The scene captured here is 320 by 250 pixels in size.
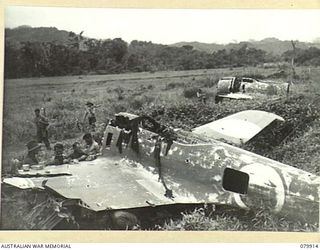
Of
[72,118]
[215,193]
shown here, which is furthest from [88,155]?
[215,193]

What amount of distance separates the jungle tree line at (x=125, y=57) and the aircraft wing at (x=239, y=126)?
0.50ft

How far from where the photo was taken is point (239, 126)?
1722 millimetres

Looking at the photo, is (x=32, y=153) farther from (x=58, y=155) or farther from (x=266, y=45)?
(x=266, y=45)

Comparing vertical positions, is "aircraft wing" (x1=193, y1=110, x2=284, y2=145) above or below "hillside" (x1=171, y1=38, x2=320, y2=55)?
below

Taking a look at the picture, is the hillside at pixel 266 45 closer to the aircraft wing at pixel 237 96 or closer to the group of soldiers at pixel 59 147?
the aircraft wing at pixel 237 96

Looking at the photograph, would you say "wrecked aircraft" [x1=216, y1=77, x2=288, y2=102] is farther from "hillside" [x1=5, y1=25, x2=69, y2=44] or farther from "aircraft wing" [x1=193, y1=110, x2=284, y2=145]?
"hillside" [x1=5, y1=25, x2=69, y2=44]

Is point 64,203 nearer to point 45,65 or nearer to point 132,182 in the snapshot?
point 132,182

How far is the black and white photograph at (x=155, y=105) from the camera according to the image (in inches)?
65.1

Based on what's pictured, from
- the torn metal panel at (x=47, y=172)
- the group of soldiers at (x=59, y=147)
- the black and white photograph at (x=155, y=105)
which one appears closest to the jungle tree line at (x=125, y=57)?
the black and white photograph at (x=155, y=105)

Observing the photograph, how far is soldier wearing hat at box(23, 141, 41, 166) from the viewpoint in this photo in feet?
5.51

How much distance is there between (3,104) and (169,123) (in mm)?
482

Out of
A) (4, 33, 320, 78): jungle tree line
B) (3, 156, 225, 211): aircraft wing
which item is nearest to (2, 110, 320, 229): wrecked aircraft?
(3, 156, 225, 211): aircraft wing

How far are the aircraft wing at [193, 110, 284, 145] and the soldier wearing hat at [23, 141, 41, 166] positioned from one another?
462mm

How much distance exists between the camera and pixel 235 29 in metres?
1.72
